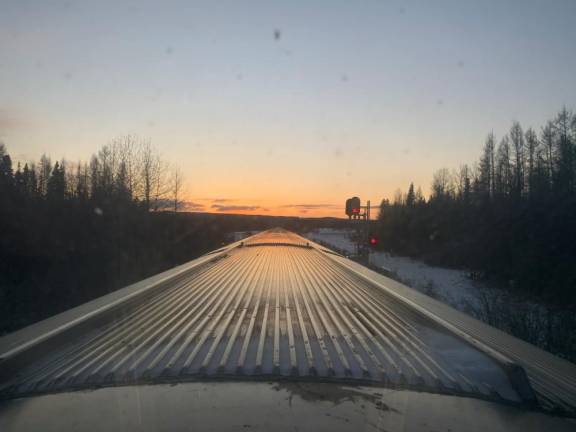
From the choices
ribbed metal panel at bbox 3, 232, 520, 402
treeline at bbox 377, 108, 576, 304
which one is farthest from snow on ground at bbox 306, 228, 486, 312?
ribbed metal panel at bbox 3, 232, 520, 402

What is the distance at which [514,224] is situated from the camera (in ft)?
99.2

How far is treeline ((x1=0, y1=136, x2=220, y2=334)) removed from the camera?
2274 cm

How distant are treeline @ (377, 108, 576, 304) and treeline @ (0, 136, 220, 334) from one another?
21.3m

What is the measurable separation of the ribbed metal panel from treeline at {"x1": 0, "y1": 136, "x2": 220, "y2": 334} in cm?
1263

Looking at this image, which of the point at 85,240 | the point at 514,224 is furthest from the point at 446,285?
the point at 85,240

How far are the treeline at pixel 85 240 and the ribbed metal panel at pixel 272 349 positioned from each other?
41.4 ft

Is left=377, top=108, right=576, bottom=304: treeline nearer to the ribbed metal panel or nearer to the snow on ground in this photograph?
the snow on ground

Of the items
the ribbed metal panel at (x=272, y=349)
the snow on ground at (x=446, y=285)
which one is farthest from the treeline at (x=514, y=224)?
the ribbed metal panel at (x=272, y=349)

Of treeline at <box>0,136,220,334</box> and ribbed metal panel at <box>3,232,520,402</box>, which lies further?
treeline at <box>0,136,220,334</box>

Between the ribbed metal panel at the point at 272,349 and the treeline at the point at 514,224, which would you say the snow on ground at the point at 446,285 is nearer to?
the treeline at the point at 514,224

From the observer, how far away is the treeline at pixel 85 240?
22737mm

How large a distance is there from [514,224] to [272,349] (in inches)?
1113

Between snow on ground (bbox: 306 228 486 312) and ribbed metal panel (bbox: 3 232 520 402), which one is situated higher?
ribbed metal panel (bbox: 3 232 520 402)

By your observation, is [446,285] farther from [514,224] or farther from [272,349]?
[272,349]
